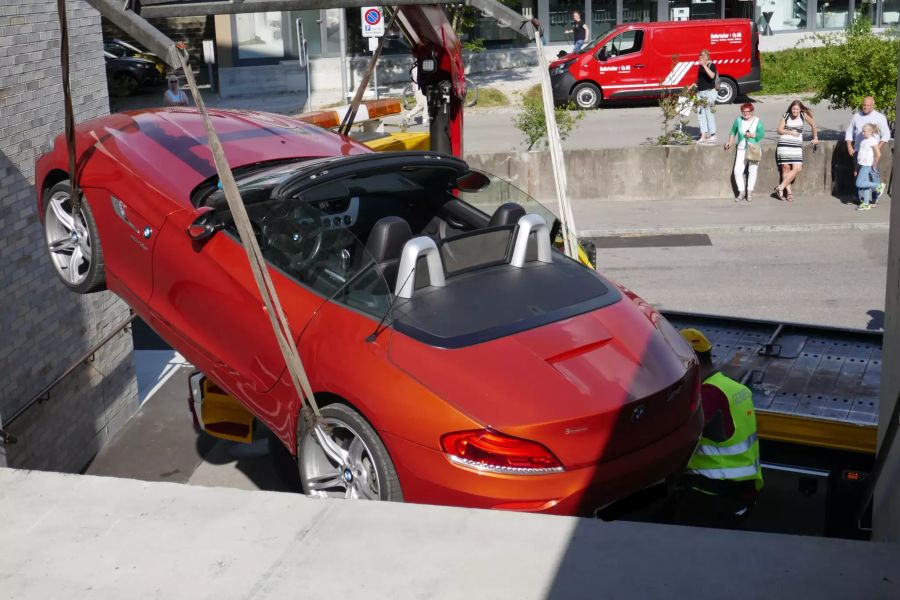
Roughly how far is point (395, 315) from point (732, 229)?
1047 cm

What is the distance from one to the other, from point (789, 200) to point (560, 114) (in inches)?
150

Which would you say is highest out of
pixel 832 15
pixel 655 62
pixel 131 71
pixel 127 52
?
pixel 832 15

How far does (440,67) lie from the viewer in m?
10.1

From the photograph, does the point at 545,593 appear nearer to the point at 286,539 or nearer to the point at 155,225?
the point at 286,539

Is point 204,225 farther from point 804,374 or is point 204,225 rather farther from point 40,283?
point 804,374

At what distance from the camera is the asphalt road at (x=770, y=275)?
1189cm

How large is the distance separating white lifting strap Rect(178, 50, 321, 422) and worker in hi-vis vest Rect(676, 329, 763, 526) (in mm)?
2094

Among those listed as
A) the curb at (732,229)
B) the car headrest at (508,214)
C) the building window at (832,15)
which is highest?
the building window at (832,15)

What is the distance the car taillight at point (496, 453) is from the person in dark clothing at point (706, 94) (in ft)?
46.8

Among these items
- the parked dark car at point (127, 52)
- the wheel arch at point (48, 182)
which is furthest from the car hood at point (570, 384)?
the parked dark car at point (127, 52)

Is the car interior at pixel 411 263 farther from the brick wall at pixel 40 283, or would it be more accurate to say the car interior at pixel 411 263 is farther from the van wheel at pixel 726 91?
the van wheel at pixel 726 91

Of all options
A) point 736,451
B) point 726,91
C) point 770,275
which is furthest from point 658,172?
point 736,451

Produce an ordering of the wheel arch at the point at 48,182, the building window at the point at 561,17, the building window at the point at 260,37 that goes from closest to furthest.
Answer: the wheel arch at the point at 48,182, the building window at the point at 260,37, the building window at the point at 561,17

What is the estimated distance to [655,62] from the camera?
25.0 metres
